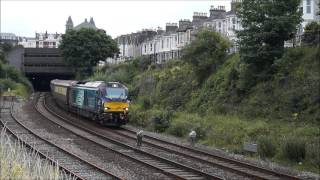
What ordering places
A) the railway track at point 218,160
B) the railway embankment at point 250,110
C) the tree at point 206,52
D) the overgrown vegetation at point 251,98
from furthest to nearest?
the tree at point 206,52 → the overgrown vegetation at point 251,98 → the railway embankment at point 250,110 → the railway track at point 218,160

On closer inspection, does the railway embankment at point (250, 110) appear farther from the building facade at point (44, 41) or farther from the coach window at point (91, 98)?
the building facade at point (44, 41)

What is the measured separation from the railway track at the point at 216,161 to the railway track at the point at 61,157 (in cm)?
423

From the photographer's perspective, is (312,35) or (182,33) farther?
(182,33)

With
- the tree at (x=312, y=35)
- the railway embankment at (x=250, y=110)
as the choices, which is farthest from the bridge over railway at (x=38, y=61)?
the tree at (x=312, y=35)

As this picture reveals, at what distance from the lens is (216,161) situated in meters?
20.0

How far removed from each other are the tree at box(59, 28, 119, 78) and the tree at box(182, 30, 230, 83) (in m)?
45.2

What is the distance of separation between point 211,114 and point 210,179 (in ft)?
52.0

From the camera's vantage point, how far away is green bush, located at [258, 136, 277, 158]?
21344mm

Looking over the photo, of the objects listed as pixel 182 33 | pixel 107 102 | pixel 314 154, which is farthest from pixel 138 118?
pixel 182 33

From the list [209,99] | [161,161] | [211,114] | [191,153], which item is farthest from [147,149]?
[209,99]

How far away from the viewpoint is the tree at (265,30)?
98.7 feet

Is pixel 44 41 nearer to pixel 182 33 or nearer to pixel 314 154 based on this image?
pixel 182 33

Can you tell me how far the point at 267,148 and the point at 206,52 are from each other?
55.4 ft

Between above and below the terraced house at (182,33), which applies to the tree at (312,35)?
below
